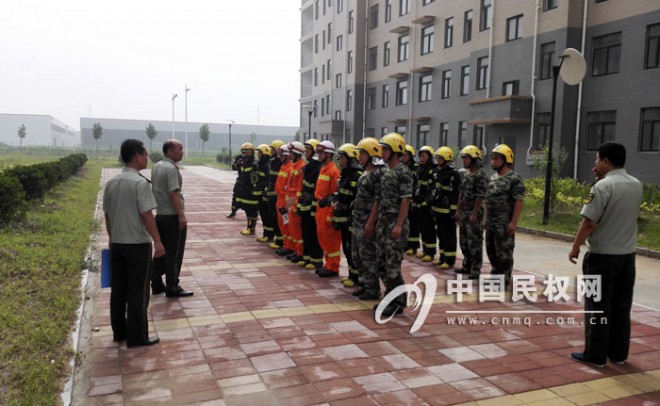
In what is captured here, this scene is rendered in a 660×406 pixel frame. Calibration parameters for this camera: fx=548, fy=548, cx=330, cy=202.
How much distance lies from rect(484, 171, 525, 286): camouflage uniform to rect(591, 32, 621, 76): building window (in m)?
13.9

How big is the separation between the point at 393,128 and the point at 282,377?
28632 millimetres

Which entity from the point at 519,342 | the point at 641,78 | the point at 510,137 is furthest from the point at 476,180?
the point at 510,137

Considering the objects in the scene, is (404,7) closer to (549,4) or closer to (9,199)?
(549,4)

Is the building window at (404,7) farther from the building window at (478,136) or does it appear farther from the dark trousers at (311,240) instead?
the dark trousers at (311,240)

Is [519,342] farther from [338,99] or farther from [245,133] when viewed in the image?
[245,133]

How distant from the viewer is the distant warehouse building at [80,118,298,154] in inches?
3821

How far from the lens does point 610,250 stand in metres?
4.32

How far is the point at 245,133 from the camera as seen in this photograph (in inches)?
4331

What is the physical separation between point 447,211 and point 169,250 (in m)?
4.08

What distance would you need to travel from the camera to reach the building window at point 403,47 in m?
30.0

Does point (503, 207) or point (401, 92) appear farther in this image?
point (401, 92)

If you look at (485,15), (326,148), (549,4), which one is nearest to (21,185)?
(326,148)

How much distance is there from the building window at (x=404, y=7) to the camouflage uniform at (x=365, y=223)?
25841 mm

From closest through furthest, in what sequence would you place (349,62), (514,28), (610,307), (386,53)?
1. (610,307)
2. (514,28)
3. (386,53)
4. (349,62)
